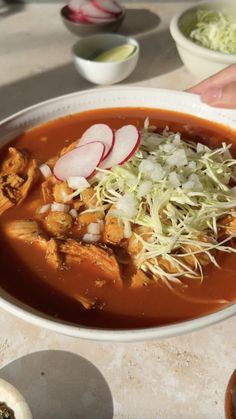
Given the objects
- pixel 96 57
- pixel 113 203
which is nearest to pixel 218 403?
pixel 113 203

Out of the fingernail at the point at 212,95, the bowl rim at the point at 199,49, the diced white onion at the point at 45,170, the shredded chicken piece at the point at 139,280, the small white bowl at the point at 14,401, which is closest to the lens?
the small white bowl at the point at 14,401

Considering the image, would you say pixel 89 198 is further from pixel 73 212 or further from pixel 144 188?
pixel 144 188

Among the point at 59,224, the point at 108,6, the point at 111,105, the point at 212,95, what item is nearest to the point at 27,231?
the point at 59,224

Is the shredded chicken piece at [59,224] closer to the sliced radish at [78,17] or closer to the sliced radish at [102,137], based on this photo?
the sliced radish at [102,137]

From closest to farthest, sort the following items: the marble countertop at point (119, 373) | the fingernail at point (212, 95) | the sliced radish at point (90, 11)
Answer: the marble countertop at point (119, 373)
the fingernail at point (212, 95)
the sliced radish at point (90, 11)

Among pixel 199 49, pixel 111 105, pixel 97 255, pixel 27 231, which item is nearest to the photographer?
pixel 97 255

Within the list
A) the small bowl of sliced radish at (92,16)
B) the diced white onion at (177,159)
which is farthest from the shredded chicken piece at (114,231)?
the small bowl of sliced radish at (92,16)
